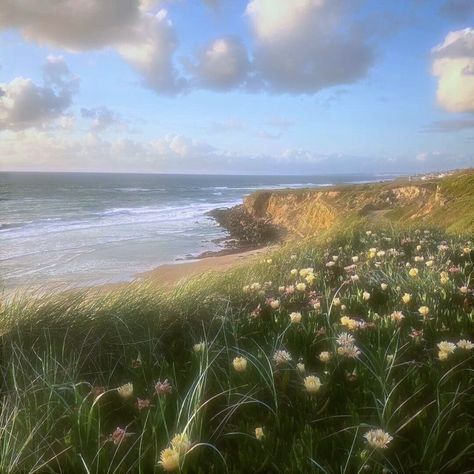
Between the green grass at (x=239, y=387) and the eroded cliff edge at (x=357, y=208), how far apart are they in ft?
20.9

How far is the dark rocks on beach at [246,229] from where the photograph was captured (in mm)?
27938

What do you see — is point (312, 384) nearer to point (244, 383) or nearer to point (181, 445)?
point (244, 383)

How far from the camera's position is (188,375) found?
287cm

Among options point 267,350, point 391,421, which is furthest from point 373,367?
point 267,350

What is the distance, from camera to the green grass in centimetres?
202

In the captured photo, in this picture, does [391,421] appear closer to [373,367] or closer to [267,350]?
[373,367]

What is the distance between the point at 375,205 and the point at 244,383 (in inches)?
781

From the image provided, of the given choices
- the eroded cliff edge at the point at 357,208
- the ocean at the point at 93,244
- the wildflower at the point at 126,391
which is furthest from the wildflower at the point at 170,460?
the ocean at the point at 93,244

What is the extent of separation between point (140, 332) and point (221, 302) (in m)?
1.07

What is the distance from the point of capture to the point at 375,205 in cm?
2125

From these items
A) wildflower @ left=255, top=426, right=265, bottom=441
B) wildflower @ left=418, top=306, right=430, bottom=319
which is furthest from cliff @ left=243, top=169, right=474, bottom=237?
wildflower @ left=255, top=426, right=265, bottom=441

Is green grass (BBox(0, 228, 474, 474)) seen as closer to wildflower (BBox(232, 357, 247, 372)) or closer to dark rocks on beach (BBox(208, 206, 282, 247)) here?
wildflower (BBox(232, 357, 247, 372))

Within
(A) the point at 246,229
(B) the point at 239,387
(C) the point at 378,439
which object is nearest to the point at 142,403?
(B) the point at 239,387

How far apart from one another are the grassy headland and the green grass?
0.03 ft
